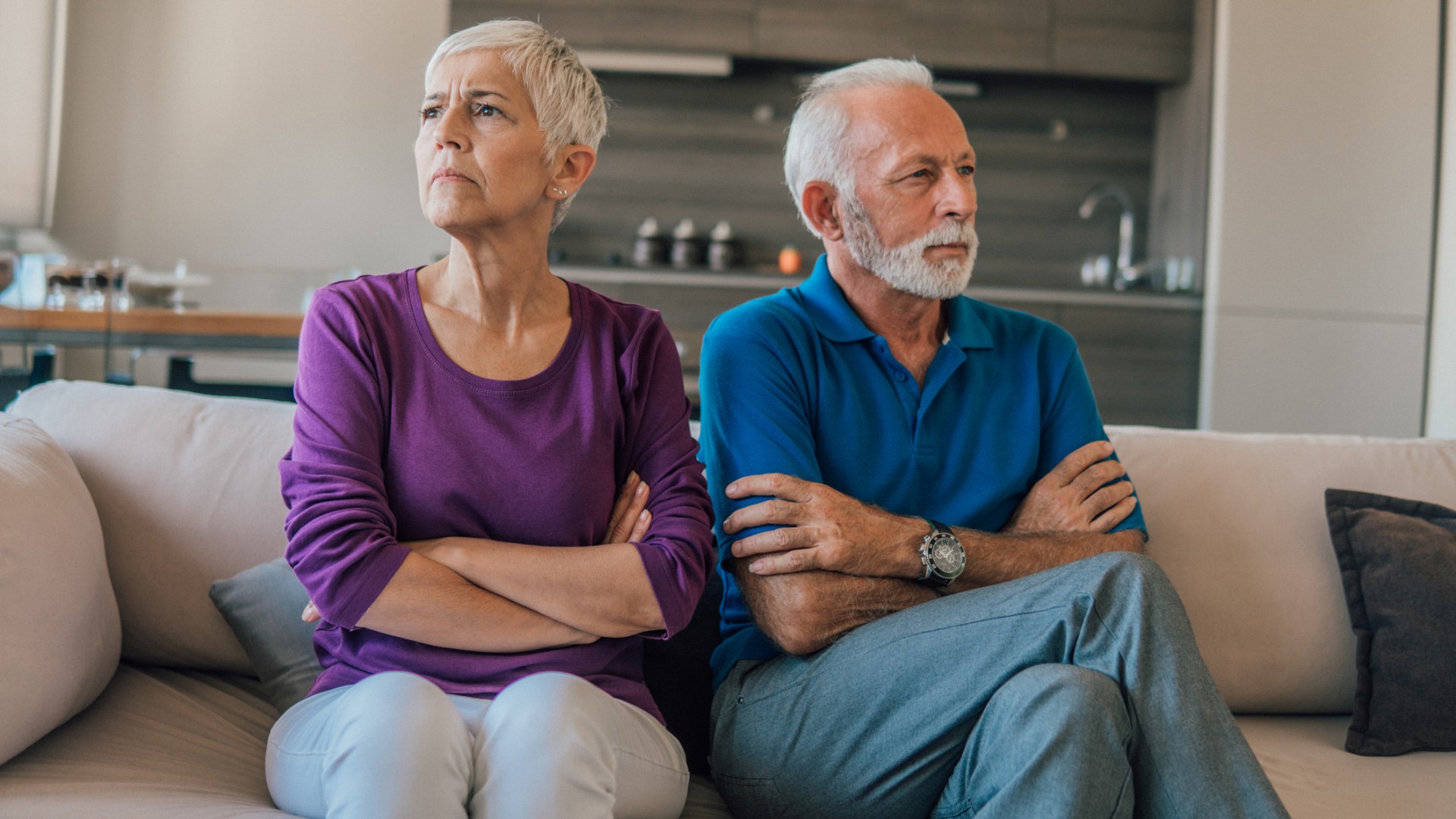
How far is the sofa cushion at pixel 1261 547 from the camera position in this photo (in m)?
1.74

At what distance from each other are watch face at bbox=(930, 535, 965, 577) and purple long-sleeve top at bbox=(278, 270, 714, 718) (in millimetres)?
292

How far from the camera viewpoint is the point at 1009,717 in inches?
47.4

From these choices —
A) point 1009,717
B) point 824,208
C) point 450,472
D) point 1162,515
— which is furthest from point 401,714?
point 1162,515

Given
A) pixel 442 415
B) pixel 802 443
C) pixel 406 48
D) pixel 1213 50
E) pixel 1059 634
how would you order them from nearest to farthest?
pixel 1059 634 < pixel 442 415 < pixel 802 443 < pixel 1213 50 < pixel 406 48

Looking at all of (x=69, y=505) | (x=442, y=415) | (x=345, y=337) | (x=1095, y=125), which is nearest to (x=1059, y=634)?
(x=442, y=415)

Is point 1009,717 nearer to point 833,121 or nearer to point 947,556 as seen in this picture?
point 947,556

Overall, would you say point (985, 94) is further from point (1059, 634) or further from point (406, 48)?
point (1059, 634)

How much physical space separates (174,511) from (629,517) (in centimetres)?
68

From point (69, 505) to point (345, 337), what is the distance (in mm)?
447

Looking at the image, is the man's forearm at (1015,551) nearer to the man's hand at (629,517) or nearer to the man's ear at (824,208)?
the man's hand at (629,517)

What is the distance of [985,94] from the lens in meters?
5.03

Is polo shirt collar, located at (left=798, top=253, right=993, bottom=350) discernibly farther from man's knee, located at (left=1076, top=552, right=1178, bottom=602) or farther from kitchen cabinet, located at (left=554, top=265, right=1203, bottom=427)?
kitchen cabinet, located at (left=554, top=265, right=1203, bottom=427)

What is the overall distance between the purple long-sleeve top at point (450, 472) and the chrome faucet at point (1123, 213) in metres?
4.02

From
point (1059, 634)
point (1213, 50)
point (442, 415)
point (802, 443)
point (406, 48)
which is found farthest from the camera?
point (406, 48)
